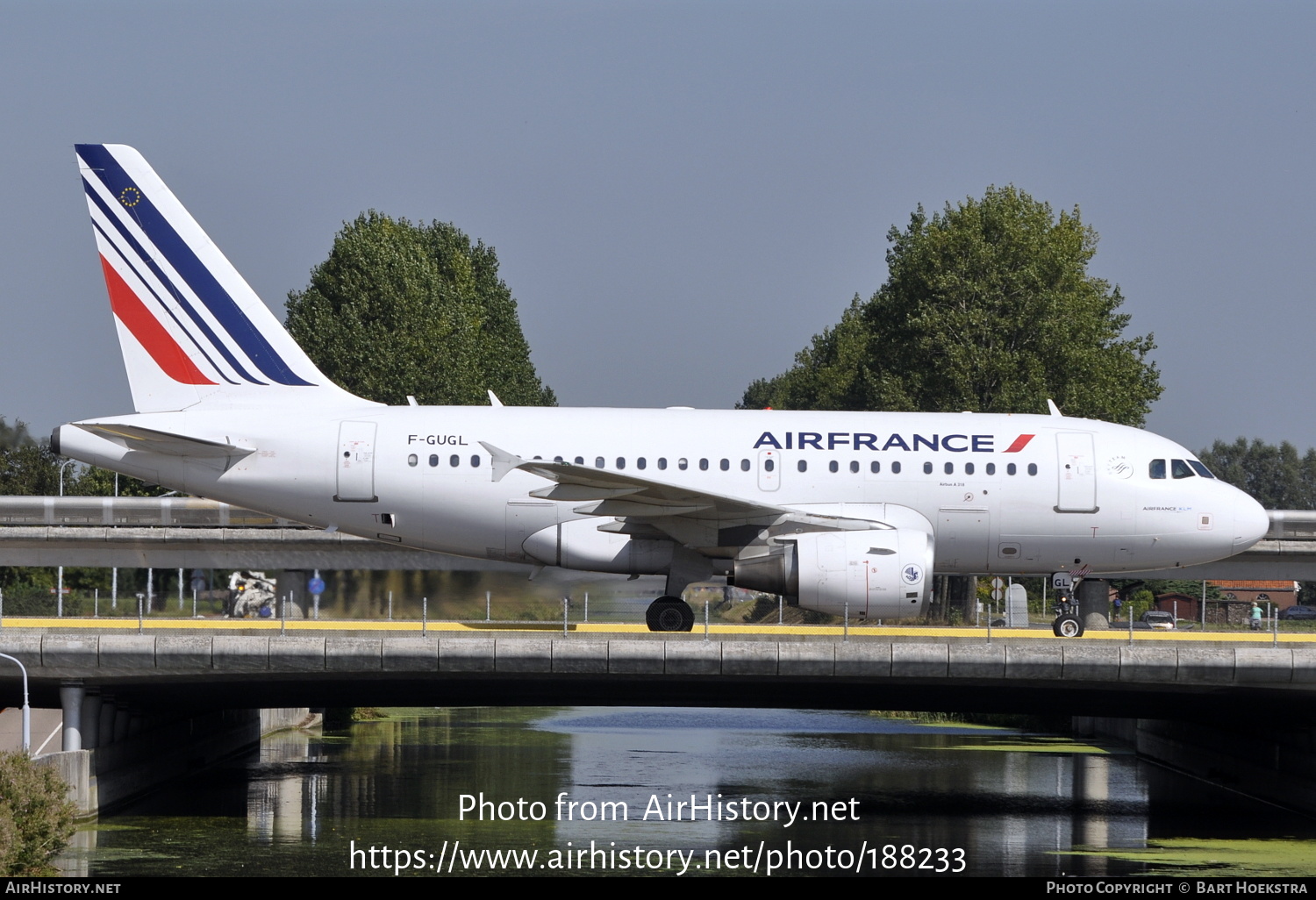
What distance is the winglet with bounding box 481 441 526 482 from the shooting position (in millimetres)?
31312

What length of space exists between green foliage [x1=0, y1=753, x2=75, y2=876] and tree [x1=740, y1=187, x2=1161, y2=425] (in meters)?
51.2

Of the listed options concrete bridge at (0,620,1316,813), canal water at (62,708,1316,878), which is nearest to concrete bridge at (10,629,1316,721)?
concrete bridge at (0,620,1316,813)

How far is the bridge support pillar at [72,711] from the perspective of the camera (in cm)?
3759

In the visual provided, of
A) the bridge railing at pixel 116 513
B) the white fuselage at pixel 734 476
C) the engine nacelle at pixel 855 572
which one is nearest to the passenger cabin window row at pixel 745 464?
the white fuselage at pixel 734 476

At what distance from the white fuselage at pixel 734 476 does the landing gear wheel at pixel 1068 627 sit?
1.35m

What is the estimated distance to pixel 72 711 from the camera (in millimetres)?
37812

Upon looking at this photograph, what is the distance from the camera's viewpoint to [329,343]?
276 feet

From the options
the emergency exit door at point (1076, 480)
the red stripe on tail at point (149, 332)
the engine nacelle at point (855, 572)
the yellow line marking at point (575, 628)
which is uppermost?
the red stripe on tail at point (149, 332)

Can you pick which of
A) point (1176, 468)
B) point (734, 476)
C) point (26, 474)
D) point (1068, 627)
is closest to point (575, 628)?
point (734, 476)

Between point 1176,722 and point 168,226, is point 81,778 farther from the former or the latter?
point 1176,722

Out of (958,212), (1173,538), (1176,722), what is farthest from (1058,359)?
(1173,538)

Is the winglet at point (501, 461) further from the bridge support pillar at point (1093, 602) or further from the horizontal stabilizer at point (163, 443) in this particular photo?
the bridge support pillar at point (1093, 602)

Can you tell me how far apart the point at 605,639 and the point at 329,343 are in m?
53.6

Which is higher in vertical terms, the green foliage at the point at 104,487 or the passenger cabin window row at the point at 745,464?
the green foliage at the point at 104,487
